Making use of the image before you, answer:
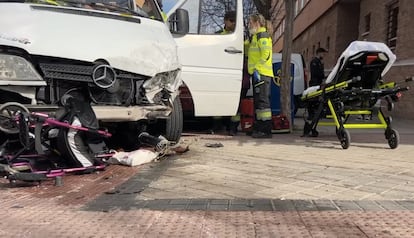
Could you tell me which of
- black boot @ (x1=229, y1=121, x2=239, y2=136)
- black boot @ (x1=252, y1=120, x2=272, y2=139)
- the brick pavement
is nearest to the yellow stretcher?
the brick pavement

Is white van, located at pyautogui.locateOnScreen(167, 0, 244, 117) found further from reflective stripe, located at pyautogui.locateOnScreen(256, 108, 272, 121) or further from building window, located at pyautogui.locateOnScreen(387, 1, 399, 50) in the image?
building window, located at pyautogui.locateOnScreen(387, 1, 399, 50)

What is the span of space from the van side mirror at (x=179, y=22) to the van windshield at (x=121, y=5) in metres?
0.46

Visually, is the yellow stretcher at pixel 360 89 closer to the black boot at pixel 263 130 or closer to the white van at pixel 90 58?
the black boot at pixel 263 130

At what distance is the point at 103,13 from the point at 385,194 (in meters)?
3.77

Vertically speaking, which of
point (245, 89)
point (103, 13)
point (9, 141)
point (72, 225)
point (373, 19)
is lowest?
point (72, 225)

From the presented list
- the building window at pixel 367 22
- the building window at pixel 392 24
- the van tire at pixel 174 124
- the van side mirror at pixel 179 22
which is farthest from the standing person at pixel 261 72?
the building window at pixel 367 22

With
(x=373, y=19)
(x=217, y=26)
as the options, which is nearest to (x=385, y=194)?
(x=217, y=26)

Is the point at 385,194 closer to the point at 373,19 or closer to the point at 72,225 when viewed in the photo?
the point at 72,225

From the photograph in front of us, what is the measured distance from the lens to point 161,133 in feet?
24.3

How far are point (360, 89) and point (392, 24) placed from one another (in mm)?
10172

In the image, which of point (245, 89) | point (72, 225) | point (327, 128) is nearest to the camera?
point (72, 225)

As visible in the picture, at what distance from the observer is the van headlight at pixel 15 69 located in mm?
5199

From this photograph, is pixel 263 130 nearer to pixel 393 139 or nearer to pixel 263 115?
pixel 263 115

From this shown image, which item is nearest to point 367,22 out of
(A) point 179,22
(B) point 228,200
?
(A) point 179,22
